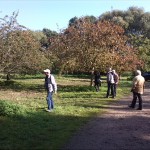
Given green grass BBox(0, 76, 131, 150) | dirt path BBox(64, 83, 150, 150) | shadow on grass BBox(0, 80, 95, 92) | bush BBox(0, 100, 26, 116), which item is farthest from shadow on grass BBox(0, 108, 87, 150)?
shadow on grass BBox(0, 80, 95, 92)

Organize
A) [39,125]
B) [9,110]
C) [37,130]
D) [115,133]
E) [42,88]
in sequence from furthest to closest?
[42,88]
[9,110]
[39,125]
[37,130]
[115,133]

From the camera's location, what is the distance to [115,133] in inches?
450

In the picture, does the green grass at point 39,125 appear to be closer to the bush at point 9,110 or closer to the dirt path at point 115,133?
the bush at point 9,110

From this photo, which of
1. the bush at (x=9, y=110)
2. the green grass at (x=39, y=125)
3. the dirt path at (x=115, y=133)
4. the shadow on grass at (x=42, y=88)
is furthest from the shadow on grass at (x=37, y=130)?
the shadow on grass at (x=42, y=88)

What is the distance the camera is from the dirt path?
9.75 metres

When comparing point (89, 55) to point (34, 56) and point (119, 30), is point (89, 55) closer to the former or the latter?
point (119, 30)

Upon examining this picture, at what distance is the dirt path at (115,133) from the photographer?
9.75m

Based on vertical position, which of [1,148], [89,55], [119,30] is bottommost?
[1,148]

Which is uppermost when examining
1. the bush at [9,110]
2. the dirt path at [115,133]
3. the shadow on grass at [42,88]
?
the shadow on grass at [42,88]

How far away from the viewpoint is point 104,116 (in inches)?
592

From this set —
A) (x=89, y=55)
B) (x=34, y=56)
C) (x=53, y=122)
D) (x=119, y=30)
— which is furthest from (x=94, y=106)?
(x=34, y=56)

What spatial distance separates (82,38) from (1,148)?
68.4 ft

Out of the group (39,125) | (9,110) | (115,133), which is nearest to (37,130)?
(39,125)

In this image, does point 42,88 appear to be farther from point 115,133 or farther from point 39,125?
point 115,133
